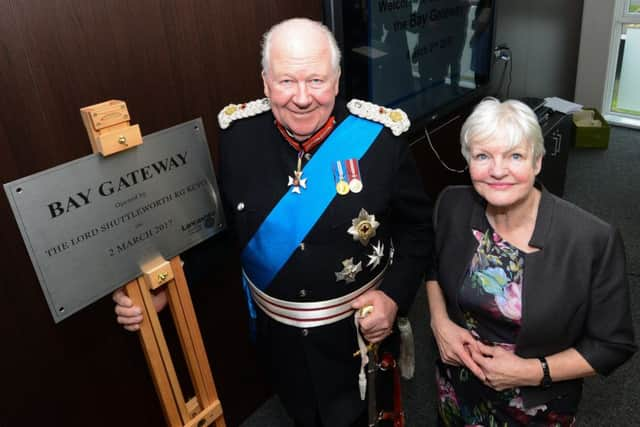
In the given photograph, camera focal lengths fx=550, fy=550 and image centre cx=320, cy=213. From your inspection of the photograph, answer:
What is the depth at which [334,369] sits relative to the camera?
1.56 m

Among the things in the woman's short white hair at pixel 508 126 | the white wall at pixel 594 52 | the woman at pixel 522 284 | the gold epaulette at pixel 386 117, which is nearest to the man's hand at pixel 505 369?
the woman at pixel 522 284

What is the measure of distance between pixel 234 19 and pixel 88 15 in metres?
0.49

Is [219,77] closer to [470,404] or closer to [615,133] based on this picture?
[470,404]

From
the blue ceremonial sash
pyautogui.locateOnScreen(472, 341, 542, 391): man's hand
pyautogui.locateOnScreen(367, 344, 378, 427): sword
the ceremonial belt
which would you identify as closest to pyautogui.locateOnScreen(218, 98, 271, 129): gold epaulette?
the blue ceremonial sash

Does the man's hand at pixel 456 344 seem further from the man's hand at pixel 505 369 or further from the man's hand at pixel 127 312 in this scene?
the man's hand at pixel 127 312

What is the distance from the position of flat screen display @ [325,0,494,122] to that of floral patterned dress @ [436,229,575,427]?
1085mm

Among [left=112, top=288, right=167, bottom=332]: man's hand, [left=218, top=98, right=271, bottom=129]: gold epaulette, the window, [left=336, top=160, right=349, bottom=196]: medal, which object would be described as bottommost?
the window

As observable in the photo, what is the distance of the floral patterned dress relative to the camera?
1.29 meters

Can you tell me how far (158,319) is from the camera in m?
1.46

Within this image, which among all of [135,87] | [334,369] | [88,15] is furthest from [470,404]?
[88,15]

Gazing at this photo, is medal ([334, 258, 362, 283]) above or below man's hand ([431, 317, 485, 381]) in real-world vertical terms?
above

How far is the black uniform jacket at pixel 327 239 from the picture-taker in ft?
4.68

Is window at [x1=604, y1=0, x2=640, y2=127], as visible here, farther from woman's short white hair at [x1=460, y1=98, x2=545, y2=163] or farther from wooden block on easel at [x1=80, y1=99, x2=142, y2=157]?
wooden block on easel at [x1=80, y1=99, x2=142, y2=157]

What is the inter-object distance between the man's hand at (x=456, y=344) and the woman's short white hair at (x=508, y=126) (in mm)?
476
